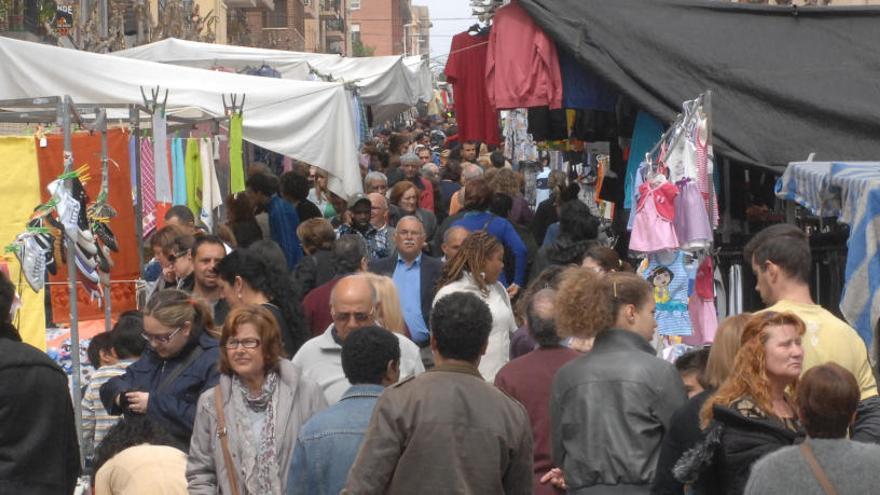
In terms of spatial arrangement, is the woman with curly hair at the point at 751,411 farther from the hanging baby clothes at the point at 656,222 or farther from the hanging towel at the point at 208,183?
the hanging towel at the point at 208,183

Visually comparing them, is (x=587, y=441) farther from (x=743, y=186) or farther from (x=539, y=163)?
(x=539, y=163)

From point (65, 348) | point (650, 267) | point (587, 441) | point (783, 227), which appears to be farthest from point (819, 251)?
point (65, 348)

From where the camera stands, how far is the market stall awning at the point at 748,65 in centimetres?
864

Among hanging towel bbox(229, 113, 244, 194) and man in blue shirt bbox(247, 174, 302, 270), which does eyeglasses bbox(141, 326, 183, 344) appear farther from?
Result: man in blue shirt bbox(247, 174, 302, 270)

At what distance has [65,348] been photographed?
28.7 feet

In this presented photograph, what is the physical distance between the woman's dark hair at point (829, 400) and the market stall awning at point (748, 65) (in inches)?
171

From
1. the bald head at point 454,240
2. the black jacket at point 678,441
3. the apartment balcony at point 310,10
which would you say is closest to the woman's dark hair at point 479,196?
the bald head at point 454,240

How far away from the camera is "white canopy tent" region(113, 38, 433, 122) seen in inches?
685

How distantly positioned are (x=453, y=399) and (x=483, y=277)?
3649 mm

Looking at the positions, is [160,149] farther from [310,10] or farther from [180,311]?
[310,10]

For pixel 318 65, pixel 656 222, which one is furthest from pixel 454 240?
pixel 318 65

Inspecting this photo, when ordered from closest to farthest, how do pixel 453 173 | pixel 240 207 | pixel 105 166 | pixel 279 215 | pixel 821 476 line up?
pixel 821 476 → pixel 105 166 → pixel 240 207 → pixel 279 215 → pixel 453 173

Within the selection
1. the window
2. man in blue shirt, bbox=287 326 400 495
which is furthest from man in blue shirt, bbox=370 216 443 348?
the window

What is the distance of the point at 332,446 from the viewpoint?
5.32 meters
